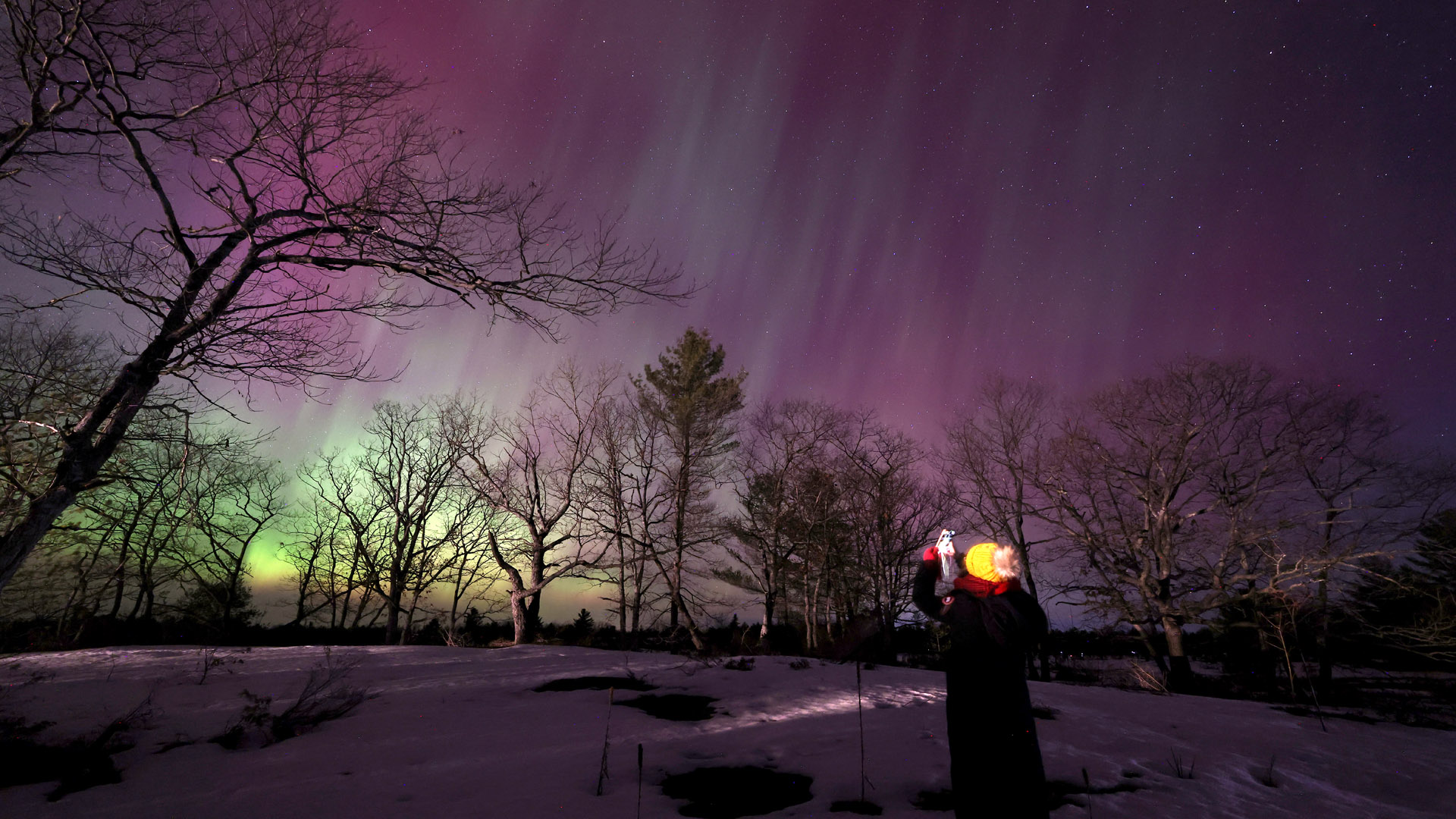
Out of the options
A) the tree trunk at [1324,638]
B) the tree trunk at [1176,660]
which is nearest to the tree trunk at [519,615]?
the tree trunk at [1176,660]

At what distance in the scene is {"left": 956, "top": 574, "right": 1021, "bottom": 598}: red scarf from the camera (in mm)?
3887

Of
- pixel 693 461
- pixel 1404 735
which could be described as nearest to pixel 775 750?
pixel 1404 735

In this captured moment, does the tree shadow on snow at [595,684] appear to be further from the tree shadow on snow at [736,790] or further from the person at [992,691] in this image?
the person at [992,691]

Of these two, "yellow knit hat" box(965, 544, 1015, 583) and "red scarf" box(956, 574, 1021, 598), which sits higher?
"yellow knit hat" box(965, 544, 1015, 583)

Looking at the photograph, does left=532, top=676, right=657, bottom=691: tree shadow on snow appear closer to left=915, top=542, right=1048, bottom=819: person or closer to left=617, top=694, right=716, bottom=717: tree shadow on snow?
left=617, top=694, right=716, bottom=717: tree shadow on snow

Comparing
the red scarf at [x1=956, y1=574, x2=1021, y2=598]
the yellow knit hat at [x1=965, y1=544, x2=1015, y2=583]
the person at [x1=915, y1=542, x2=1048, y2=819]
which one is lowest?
the person at [x1=915, y1=542, x2=1048, y2=819]

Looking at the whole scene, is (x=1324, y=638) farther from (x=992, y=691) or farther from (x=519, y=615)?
(x=519, y=615)

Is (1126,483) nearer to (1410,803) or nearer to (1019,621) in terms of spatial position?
(1410,803)

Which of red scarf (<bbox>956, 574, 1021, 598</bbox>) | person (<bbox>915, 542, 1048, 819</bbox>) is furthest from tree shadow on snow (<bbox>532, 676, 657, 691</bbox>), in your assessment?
red scarf (<bbox>956, 574, 1021, 598</bbox>)

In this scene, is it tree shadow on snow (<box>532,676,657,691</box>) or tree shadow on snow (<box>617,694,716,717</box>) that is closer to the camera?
tree shadow on snow (<box>617,694,716,717</box>)

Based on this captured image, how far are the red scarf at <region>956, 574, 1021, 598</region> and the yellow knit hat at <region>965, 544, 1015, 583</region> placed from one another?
0.02 meters

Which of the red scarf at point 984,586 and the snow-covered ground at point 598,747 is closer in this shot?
the red scarf at point 984,586

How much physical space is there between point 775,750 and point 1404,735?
30.2ft

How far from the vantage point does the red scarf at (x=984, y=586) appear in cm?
389
